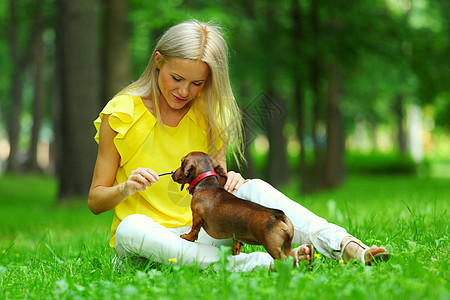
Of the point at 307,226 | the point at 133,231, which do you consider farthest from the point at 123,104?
the point at 307,226

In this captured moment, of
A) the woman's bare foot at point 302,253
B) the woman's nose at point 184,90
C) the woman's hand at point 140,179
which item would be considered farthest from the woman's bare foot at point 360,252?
the woman's nose at point 184,90

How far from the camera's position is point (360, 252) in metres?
3.20

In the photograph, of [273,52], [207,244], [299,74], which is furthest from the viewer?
[273,52]

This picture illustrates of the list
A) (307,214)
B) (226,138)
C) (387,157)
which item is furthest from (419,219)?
(387,157)

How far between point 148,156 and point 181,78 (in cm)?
62

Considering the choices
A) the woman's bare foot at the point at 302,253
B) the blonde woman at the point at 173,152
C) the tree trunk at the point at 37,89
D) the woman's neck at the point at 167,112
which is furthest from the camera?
the tree trunk at the point at 37,89

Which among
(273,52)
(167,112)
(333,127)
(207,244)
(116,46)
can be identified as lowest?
(333,127)

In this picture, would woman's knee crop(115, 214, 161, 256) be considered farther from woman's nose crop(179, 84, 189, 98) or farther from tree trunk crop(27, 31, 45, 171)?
tree trunk crop(27, 31, 45, 171)

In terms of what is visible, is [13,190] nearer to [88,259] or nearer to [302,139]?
Answer: [302,139]

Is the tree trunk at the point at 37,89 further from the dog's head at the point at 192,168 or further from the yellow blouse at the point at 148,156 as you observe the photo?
the dog's head at the point at 192,168

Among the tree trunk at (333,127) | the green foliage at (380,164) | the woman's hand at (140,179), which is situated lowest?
the green foliage at (380,164)

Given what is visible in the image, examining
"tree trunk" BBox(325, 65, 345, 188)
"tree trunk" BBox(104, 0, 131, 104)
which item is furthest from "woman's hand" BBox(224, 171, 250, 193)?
"tree trunk" BBox(325, 65, 345, 188)

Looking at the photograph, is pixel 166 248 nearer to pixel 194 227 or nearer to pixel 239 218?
pixel 194 227

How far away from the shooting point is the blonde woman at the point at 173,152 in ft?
11.0
